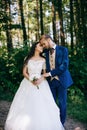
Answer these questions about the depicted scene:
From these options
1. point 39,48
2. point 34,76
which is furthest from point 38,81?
point 39,48

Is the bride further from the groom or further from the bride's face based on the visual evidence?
the groom

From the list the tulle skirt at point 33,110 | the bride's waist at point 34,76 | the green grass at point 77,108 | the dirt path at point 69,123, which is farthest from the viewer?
the green grass at point 77,108

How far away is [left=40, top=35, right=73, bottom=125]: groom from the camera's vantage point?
26.5ft

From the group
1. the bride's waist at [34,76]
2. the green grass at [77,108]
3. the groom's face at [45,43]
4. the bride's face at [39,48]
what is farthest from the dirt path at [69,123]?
the groom's face at [45,43]

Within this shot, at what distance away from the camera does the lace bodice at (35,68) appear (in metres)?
8.20

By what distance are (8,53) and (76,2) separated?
10987mm

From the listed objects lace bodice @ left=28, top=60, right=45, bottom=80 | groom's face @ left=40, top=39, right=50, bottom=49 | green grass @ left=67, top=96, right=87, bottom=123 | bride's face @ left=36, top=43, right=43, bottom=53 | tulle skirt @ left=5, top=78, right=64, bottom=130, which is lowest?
green grass @ left=67, top=96, right=87, bottom=123

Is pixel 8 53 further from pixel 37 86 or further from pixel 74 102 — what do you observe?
pixel 37 86

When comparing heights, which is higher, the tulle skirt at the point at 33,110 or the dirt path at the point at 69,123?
the tulle skirt at the point at 33,110

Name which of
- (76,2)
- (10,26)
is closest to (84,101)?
(10,26)

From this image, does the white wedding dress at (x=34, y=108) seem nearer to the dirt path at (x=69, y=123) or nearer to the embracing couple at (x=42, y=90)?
the embracing couple at (x=42, y=90)

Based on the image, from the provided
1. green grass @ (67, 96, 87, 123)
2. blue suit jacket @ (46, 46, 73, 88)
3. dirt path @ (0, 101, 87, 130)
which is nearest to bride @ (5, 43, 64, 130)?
blue suit jacket @ (46, 46, 73, 88)

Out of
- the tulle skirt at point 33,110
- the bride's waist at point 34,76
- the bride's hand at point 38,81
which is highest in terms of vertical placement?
the bride's waist at point 34,76

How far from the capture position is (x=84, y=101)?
563 inches
